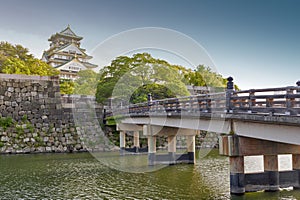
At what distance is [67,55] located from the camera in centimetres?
7581

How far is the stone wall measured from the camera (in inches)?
1342

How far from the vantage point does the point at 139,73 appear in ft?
128

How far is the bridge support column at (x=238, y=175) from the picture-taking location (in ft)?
42.9

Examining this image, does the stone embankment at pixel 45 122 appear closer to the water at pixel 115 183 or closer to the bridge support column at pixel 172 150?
the water at pixel 115 183

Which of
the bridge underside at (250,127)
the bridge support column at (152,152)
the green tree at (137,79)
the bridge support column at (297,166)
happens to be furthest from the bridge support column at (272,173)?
the green tree at (137,79)

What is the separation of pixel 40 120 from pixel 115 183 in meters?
21.7

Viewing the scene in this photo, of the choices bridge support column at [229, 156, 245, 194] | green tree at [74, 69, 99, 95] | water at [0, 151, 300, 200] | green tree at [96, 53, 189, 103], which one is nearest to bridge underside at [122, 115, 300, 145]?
bridge support column at [229, 156, 245, 194]

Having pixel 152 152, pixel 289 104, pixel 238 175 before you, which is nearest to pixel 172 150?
pixel 152 152

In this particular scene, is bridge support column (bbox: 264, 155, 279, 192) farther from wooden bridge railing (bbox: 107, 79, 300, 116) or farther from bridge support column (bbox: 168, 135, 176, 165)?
bridge support column (bbox: 168, 135, 176, 165)

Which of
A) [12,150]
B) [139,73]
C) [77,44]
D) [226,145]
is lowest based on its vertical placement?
[12,150]

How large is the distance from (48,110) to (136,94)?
10.3 metres

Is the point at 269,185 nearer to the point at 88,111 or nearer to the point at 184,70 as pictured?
the point at 88,111

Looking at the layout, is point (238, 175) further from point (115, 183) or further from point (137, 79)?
point (137, 79)

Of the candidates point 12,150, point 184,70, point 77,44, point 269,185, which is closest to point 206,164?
point 269,185
